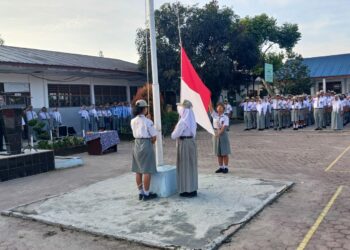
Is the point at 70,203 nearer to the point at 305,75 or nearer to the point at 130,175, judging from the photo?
the point at 130,175

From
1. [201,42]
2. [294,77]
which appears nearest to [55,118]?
[201,42]

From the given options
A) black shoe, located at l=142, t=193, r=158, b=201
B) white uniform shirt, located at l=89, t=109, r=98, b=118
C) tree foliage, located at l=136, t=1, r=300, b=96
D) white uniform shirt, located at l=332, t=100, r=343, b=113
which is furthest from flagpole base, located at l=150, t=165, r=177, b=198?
tree foliage, located at l=136, t=1, r=300, b=96

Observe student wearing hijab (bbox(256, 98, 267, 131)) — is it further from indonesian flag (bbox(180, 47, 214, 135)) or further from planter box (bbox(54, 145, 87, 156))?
indonesian flag (bbox(180, 47, 214, 135))

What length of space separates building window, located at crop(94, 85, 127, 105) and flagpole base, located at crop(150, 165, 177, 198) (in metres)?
16.0

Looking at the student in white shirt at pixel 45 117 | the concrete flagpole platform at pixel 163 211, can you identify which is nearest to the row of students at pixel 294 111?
the student in white shirt at pixel 45 117

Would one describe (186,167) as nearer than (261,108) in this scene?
Yes

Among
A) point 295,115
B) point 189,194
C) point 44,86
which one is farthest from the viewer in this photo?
point 295,115

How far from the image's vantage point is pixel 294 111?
19.3 metres

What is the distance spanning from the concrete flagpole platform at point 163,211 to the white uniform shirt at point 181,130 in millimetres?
1097

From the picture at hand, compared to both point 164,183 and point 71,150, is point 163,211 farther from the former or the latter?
point 71,150

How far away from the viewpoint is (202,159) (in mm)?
11289

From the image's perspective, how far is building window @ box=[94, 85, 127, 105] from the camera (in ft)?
72.9

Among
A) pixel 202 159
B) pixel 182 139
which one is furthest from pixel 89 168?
pixel 182 139

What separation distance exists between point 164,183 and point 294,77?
22.5 metres
